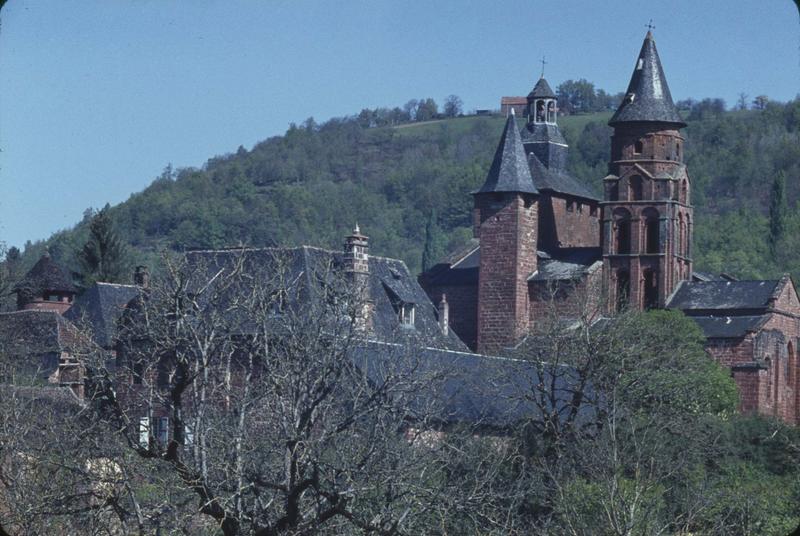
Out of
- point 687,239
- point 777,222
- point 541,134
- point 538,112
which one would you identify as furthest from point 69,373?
point 777,222

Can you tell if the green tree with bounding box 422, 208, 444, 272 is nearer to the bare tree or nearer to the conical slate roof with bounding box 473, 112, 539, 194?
the conical slate roof with bounding box 473, 112, 539, 194

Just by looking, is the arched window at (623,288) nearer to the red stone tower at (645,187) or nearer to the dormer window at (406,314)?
the red stone tower at (645,187)

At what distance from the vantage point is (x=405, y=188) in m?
153

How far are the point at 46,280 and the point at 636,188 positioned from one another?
2208cm

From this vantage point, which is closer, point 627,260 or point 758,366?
point 758,366

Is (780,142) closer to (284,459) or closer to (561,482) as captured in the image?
(561,482)

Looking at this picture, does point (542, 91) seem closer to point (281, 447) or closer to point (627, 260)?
point (627, 260)

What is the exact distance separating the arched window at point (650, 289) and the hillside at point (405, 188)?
3675 centimetres

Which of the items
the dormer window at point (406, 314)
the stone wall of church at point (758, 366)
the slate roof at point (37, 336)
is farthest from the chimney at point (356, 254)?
the stone wall of church at point (758, 366)

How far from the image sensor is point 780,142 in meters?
137

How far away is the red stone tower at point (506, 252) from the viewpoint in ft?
201

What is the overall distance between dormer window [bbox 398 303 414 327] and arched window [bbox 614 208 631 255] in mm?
9750

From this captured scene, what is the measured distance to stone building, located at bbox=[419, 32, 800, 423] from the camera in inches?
2367

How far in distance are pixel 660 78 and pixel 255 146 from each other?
105 metres
